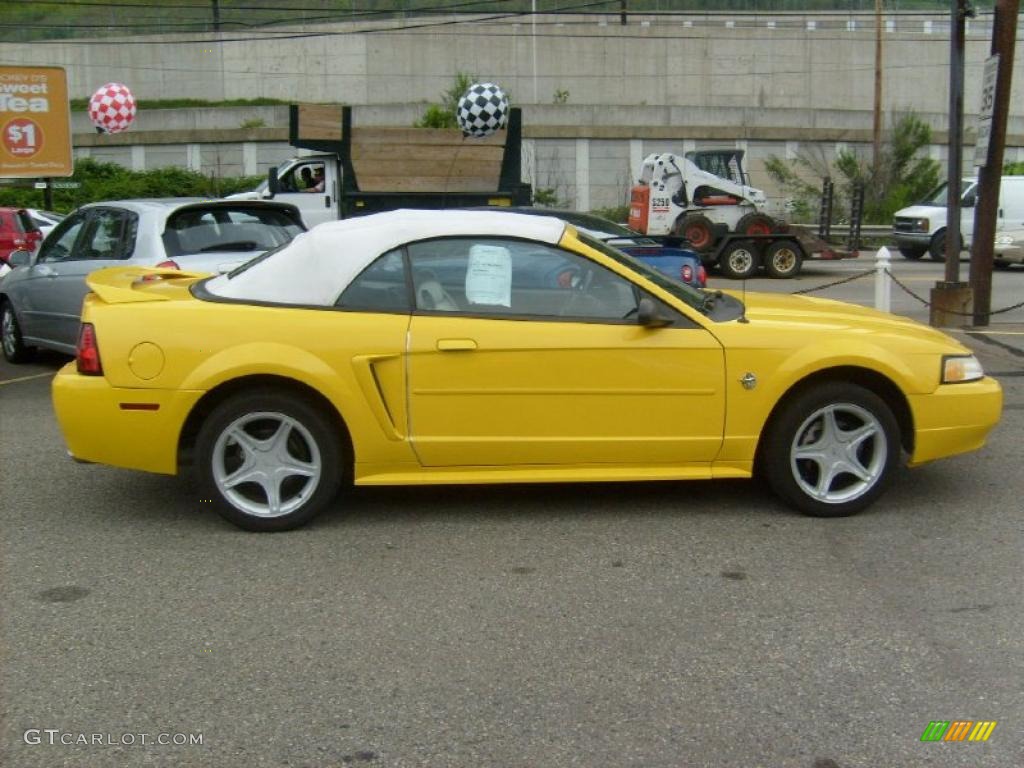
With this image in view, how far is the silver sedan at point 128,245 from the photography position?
8789 mm

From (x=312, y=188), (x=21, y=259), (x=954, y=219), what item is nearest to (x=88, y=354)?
(x=21, y=259)

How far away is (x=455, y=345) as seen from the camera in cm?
536

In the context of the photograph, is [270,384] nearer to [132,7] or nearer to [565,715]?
[565,715]

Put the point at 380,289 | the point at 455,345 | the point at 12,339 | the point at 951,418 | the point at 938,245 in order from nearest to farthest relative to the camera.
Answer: the point at 455,345, the point at 380,289, the point at 951,418, the point at 12,339, the point at 938,245

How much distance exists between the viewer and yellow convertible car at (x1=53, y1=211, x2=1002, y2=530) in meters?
5.37

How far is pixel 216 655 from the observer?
4.11 meters

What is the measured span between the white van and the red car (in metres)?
17.1

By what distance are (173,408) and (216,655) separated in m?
1.60

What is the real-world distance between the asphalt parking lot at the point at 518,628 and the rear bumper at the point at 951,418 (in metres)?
0.36

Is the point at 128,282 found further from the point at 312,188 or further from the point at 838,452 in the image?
the point at 312,188

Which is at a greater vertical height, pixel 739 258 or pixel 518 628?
pixel 739 258

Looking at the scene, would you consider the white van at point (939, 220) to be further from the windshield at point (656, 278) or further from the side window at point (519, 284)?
the side window at point (519, 284)

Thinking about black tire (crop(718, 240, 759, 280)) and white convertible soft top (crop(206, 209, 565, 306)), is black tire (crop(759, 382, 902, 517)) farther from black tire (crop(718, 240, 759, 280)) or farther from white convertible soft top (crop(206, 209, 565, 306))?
black tire (crop(718, 240, 759, 280))

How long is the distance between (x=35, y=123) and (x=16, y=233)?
1896mm
